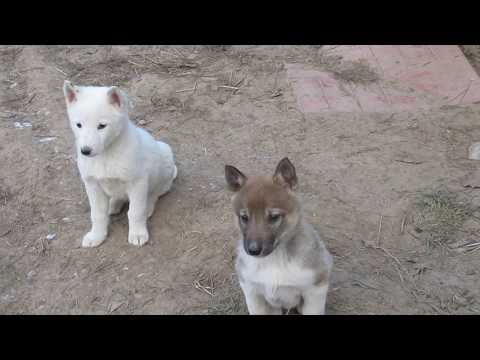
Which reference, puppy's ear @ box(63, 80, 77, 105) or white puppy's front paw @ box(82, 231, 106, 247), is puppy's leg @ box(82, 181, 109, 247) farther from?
puppy's ear @ box(63, 80, 77, 105)

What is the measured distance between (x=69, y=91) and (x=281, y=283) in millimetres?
2457

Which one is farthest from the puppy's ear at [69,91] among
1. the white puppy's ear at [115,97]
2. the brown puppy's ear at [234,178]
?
the brown puppy's ear at [234,178]

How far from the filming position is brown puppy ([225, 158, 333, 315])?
12.1 feet

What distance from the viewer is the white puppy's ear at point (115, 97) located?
4727 mm

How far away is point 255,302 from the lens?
4039mm

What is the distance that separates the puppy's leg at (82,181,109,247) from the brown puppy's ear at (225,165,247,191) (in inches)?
65.5

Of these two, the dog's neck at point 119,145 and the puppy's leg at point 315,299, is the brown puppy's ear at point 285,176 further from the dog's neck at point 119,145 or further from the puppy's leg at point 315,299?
the dog's neck at point 119,145

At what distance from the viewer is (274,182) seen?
3.91 m

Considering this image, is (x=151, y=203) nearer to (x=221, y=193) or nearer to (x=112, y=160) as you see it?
(x=221, y=193)

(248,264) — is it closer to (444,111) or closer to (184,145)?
A: (184,145)

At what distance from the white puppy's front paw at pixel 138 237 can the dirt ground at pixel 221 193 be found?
6 centimetres

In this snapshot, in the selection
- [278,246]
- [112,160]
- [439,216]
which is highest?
[278,246]

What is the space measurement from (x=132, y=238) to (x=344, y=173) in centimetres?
233

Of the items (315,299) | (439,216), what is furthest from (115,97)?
(439,216)
